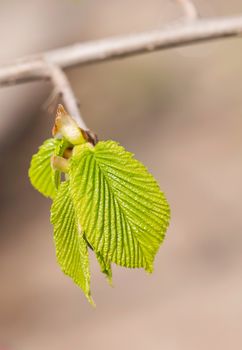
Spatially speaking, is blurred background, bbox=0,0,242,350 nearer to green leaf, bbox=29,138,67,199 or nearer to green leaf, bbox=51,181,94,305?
green leaf, bbox=29,138,67,199

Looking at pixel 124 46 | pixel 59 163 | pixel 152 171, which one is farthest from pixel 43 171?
pixel 152 171

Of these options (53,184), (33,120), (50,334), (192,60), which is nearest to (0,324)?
(50,334)

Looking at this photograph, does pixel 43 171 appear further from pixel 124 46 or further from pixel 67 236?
pixel 124 46

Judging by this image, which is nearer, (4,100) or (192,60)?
(4,100)

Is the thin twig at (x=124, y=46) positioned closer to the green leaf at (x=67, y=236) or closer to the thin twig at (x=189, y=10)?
the thin twig at (x=189, y=10)

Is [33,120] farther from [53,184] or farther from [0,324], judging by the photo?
[53,184]

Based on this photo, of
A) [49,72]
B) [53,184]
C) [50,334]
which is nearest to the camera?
[53,184]
